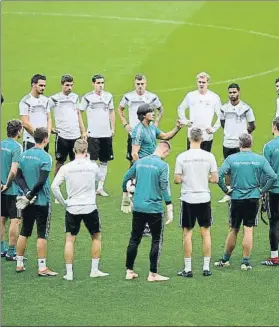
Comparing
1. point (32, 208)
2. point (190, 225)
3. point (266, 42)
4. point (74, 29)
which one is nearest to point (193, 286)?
point (190, 225)

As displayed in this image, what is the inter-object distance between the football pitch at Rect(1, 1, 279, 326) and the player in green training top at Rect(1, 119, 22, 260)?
447mm

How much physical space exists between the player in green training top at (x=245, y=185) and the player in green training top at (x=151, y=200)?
3.08 ft

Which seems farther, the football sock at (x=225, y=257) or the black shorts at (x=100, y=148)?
the black shorts at (x=100, y=148)

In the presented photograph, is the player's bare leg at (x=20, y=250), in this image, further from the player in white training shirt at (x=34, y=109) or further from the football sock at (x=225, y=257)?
the player in white training shirt at (x=34, y=109)

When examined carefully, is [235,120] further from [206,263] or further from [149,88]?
[149,88]

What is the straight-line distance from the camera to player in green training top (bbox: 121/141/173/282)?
546 inches

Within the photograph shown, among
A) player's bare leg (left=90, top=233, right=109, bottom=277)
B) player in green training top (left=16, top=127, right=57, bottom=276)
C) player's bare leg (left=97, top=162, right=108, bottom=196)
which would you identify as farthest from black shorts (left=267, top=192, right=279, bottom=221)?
player's bare leg (left=97, top=162, right=108, bottom=196)

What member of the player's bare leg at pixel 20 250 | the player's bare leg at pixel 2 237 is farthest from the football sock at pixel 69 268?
the player's bare leg at pixel 2 237

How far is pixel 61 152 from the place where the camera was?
18.5 m

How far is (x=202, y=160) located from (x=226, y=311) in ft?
7.55

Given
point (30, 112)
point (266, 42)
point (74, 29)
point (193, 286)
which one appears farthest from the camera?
point (74, 29)

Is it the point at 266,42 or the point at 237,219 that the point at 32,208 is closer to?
the point at 237,219

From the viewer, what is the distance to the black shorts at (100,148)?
61.6 ft

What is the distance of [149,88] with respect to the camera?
2666 centimetres
